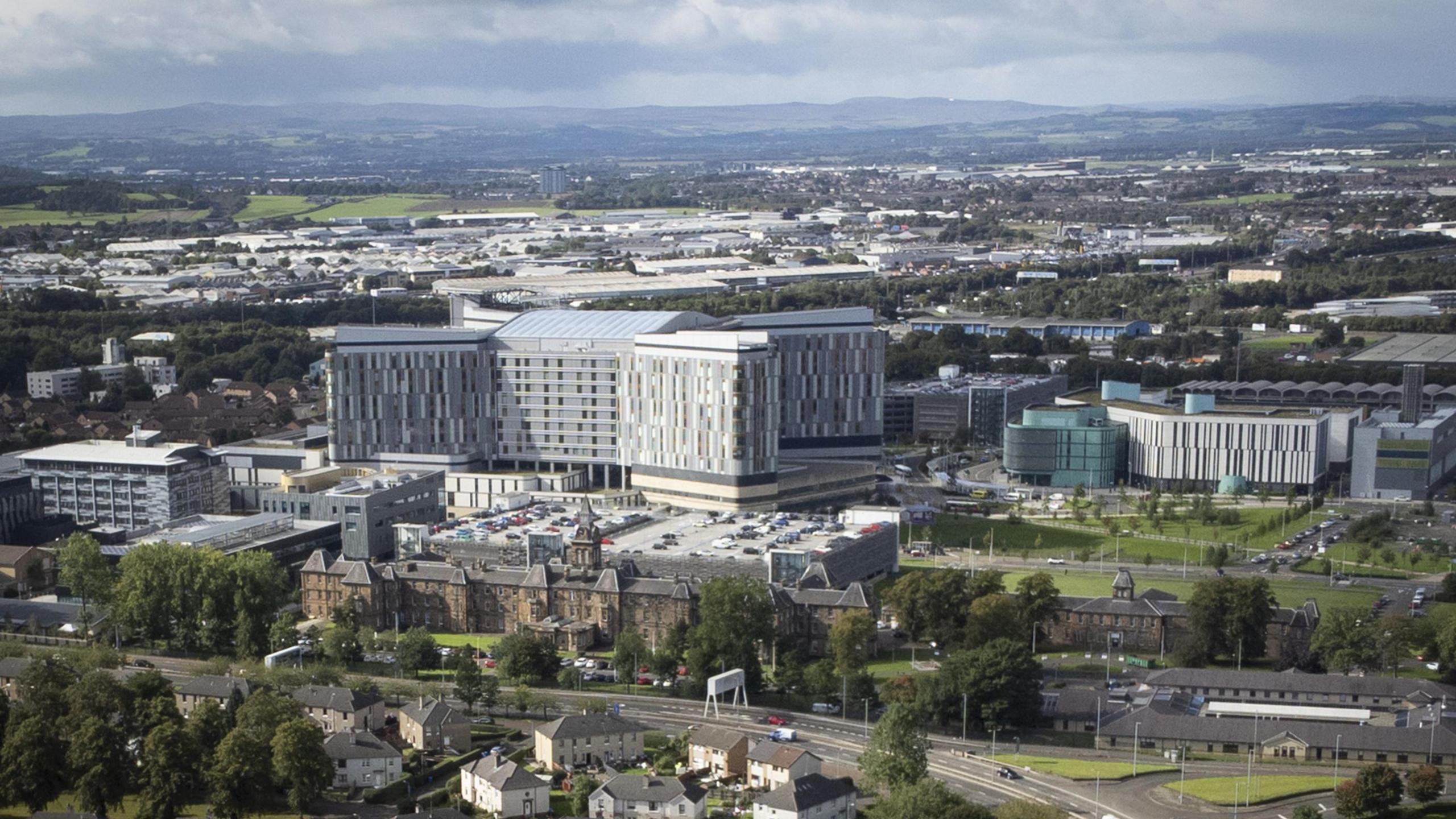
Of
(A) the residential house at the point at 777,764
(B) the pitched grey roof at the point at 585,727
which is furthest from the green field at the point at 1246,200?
(A) the residential house at the point at 777,764

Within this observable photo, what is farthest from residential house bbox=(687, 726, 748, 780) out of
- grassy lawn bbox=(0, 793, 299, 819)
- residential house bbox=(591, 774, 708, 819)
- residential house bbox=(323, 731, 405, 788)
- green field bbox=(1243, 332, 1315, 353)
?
green field bbox=(1243, 332, 1315, 353)

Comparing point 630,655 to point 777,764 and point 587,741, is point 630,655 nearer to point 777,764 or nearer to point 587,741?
point 587,741

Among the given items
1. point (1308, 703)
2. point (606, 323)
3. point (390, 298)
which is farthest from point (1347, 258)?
point (1308, 703)

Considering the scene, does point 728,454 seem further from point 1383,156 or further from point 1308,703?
point 1383,156

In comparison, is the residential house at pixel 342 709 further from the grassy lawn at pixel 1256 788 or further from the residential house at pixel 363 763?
the grassy lawn at pixel 1256 788

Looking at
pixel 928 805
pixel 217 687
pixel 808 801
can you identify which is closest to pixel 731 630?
pixel 808 801
